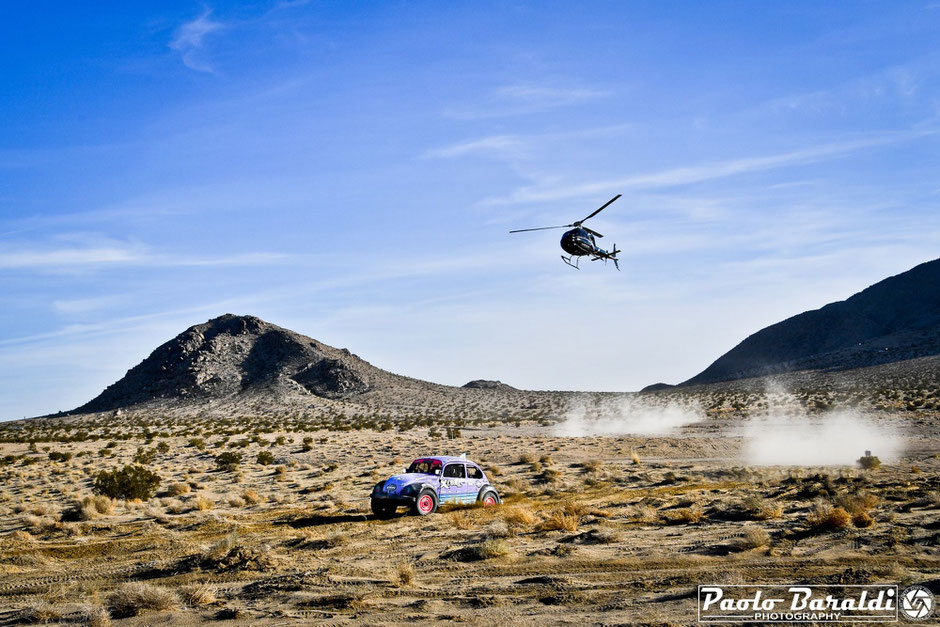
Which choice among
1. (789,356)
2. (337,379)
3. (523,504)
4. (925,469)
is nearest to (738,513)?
(523,504)

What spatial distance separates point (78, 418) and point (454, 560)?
100005mm

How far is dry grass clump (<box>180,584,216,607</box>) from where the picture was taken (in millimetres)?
12168

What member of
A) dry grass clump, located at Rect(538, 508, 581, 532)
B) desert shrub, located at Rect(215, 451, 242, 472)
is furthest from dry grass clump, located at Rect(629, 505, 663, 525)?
desert shrub, located at Rect(215, 451, 242, 472)

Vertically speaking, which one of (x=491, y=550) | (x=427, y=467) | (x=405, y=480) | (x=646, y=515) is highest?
(x=427, y=467)

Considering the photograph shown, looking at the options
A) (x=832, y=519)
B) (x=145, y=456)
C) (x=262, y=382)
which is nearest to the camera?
(x=832, y=519)

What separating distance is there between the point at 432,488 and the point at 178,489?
1318cm

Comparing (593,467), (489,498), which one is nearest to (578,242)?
(593,467)

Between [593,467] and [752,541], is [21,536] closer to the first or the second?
[752,541]

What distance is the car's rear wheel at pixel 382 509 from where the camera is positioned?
20125 millimetres

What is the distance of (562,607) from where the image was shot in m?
11.2

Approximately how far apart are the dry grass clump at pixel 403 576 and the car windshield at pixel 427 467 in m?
7.54

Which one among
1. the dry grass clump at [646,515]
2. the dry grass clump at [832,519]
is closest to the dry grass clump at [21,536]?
the dry grass clump at [646,515]

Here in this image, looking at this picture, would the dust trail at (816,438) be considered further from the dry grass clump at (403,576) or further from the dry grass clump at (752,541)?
the dry grass clump at (403,576)

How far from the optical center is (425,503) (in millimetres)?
20422
